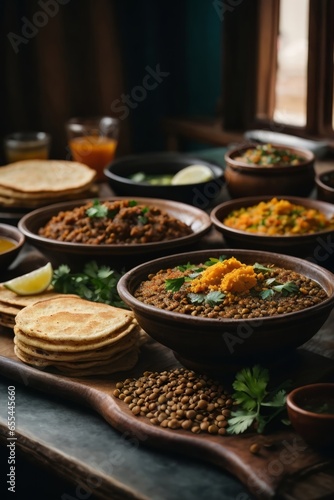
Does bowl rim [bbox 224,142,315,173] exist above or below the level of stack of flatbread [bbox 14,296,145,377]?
above

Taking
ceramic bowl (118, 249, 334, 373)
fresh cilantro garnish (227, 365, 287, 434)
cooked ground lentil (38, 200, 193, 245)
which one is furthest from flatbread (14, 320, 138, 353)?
cooked ground lentil (38, 200, 193, 245)

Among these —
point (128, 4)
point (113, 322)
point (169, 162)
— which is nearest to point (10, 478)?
point (113, 322)

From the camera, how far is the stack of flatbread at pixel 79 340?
81.9 inches

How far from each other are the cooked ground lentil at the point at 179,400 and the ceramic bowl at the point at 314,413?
0.60 ft

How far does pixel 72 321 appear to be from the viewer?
219cm

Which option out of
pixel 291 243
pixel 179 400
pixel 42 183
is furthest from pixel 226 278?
pixel 42 183

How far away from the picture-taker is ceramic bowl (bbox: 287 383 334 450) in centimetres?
170

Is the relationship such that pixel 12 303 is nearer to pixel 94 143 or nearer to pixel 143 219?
pixel 143 219

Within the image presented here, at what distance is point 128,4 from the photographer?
18.6ft

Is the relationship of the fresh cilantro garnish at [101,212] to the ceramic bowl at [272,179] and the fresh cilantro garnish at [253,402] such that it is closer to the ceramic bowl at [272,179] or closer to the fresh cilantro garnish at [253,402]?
the ceramic bowl at [272,179]

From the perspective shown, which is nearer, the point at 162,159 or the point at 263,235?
the point at 263,235

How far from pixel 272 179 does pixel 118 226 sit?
2.60ft

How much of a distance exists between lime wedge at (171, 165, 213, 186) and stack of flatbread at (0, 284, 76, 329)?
1.12 metres

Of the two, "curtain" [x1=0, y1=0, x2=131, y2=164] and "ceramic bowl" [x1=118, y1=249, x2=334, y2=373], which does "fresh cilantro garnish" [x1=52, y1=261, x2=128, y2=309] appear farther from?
"curtain" [x1=0, y1=0, x2=131, y2=164]
